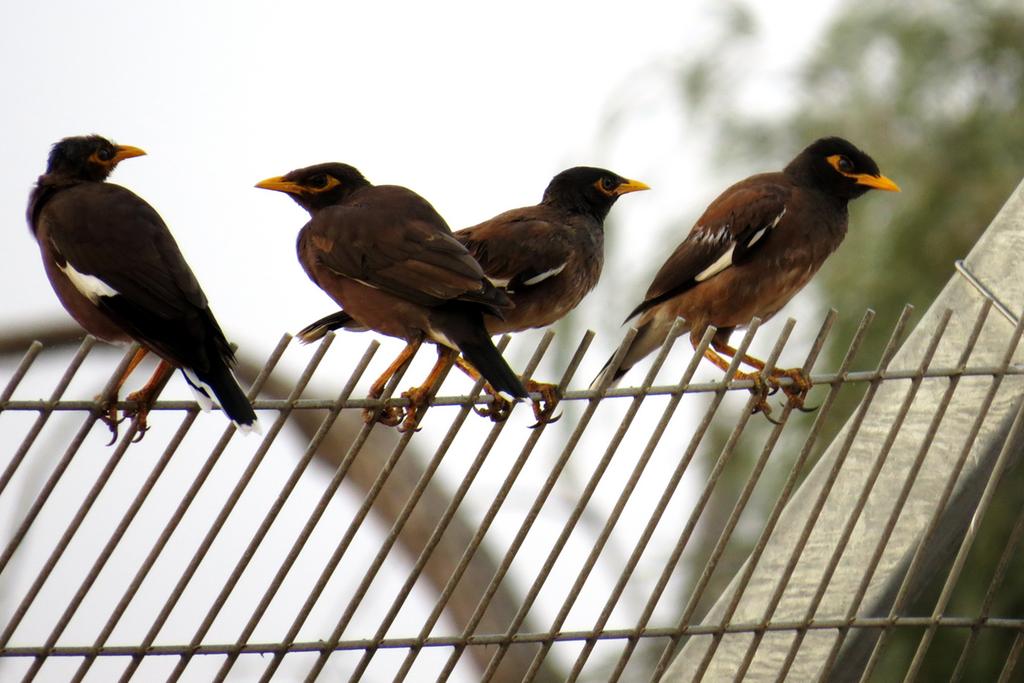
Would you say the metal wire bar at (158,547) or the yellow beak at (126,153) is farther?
the yellow beak at (126,153)

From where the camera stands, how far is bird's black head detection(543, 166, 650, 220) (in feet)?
20.4

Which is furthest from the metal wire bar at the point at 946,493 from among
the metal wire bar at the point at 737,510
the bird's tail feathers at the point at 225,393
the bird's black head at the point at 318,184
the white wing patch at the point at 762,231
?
the bird's black head at the point at 318,184

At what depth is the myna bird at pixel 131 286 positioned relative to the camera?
4.25 metres

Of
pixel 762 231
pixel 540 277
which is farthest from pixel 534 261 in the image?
pixel 762 231

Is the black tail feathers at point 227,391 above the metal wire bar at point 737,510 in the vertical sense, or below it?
above

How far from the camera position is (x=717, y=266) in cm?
588

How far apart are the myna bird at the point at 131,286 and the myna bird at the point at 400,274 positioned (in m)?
0.49

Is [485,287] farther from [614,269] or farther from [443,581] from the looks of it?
[443,581]

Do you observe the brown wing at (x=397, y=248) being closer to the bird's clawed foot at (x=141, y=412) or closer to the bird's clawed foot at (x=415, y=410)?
the bird's clawed foot at (x=415, y=410)

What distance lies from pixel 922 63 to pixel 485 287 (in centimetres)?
474

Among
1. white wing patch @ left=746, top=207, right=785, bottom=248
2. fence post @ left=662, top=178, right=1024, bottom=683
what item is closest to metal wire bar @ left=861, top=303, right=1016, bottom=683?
fence post @ left=662, top=178, right=1024, bottom=683

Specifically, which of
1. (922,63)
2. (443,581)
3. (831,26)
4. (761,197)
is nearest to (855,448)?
(761,197)

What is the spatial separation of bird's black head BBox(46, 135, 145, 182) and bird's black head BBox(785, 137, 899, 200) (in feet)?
8.23

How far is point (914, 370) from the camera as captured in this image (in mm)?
4375
